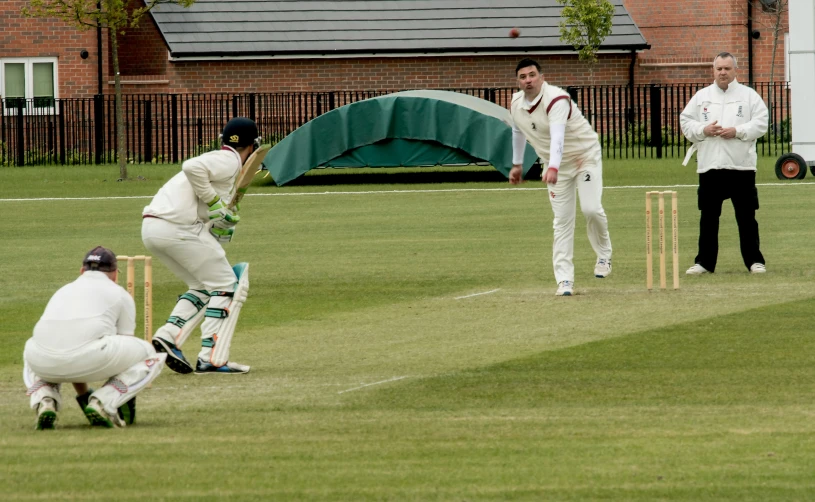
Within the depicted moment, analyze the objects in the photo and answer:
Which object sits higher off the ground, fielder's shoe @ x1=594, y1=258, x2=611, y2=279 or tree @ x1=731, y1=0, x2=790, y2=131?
tree @ x1=731, y1=0, x2=790, y2=131

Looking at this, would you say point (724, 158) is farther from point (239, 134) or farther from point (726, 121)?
point (239, 134)

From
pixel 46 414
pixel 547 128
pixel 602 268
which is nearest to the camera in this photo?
pixel 46 414

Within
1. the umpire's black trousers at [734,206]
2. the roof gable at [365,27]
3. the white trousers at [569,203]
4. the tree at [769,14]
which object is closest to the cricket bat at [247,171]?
the white trousers at [569,203]

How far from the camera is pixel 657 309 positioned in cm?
1208

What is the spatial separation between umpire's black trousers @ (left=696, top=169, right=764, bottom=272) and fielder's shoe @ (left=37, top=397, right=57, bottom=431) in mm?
8301

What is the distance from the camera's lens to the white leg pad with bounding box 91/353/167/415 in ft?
25.1

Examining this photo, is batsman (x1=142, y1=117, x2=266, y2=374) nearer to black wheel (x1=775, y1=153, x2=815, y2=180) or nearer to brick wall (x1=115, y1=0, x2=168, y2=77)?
black wheel (x1=775, y1=153, x2=815, y2=180)

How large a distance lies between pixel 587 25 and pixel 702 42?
4.25 meters

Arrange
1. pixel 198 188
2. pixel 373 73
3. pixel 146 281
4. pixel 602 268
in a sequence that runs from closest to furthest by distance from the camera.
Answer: pixel 198 188, pixel 146 281, pixel 602 268, pixel 373 73

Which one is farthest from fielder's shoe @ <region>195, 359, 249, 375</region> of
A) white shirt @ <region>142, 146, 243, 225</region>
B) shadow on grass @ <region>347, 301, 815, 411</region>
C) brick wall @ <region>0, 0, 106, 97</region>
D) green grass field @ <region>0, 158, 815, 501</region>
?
brick wall @ <region>0, 0, 106, 97</region>

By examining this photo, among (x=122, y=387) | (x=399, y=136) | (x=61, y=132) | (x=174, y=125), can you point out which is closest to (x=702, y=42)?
(x=174, y=125)

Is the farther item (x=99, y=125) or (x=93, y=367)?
(x=99, y=125)

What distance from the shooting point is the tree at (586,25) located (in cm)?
3794

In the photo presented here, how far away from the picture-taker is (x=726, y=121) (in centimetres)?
1433
